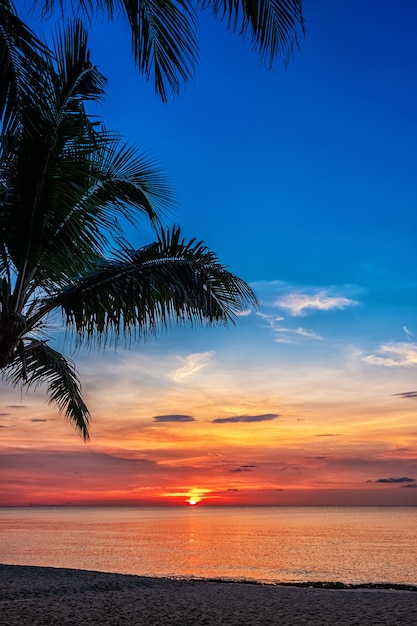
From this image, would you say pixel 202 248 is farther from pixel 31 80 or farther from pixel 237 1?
pixel 237 1

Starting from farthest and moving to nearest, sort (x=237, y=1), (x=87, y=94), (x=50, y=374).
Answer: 1. (x=50, y=374)
2. (x=87, y=94)
3. (x=237, y=1)

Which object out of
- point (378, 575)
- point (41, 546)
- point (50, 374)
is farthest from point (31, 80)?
point (41, 546)

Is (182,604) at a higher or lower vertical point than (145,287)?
lower

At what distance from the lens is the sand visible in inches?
283

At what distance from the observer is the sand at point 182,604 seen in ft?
23.5

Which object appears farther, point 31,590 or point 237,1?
point 31,590

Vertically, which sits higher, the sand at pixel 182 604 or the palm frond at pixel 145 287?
the palm frond at pixel 145 287

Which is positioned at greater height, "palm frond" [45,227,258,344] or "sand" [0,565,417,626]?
"palm frond" [45,227,258,344]

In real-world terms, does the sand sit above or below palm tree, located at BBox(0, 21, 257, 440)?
below

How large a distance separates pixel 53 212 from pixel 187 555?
27.3 m

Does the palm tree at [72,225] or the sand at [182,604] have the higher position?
the palm tree at [72,225]

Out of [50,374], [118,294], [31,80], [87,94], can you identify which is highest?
[87,94]

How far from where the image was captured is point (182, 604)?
8.52 m

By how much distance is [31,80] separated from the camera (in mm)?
5695
